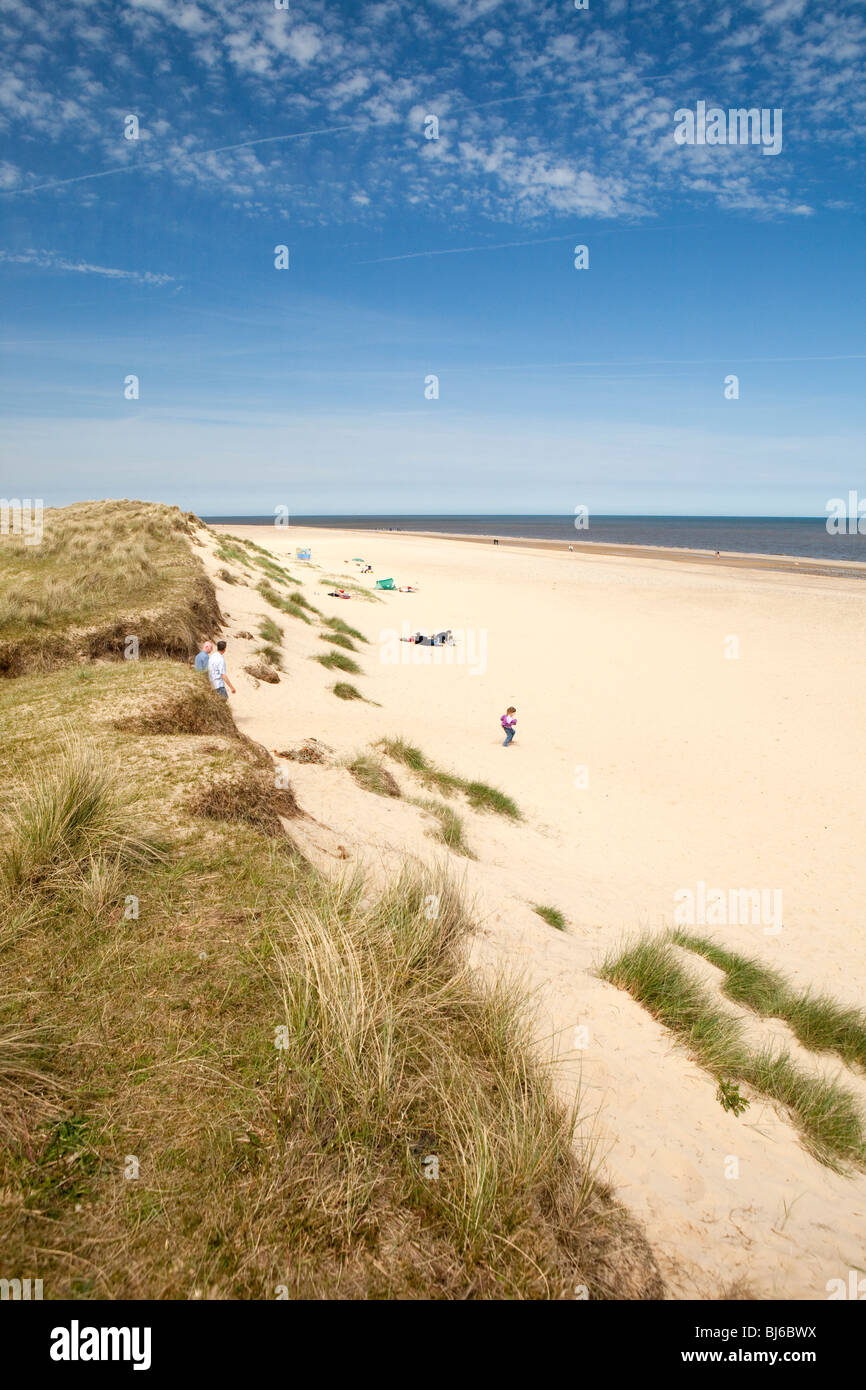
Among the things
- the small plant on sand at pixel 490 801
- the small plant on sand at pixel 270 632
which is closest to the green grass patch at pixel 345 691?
the small plant on sand at pixel 270 632

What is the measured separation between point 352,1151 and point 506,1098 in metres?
0.86

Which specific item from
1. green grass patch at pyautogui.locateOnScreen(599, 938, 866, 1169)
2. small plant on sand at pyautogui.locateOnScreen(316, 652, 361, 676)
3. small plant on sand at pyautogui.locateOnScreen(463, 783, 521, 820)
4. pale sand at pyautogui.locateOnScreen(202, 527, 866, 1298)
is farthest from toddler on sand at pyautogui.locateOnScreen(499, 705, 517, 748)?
green grass patch at pyautogui.locateOnScreen(599, 938, 866, 1169)

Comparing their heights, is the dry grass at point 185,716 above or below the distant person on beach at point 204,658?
below

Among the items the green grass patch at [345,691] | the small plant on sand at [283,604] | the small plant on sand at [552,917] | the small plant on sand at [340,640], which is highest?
the small plant on sand at [283,604]

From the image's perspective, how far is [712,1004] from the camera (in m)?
6.09

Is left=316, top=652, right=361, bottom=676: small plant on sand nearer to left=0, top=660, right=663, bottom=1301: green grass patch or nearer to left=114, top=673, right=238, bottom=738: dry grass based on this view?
left=114, top=673, right=238, bottom=738: dry grass

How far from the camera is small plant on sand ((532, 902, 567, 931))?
725 cm

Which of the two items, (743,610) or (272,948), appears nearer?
(272,948)

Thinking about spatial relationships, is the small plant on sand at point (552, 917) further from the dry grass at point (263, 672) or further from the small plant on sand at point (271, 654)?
the small plant on sand at point (271, 654)

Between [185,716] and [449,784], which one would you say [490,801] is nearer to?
[449,784]

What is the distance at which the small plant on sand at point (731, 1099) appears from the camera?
4551mm

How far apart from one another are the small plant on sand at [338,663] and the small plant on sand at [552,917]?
1196cm
